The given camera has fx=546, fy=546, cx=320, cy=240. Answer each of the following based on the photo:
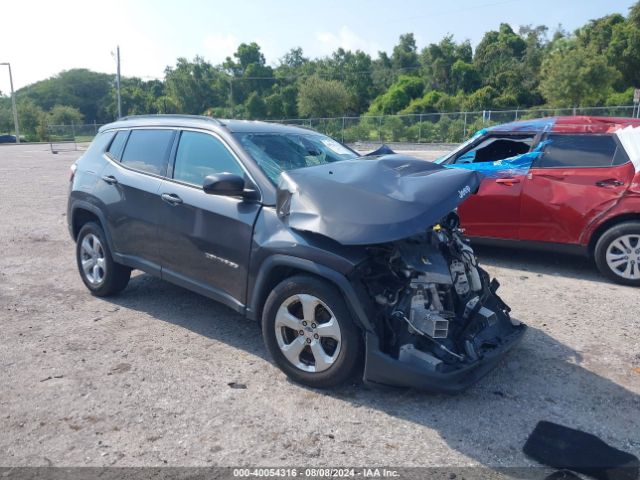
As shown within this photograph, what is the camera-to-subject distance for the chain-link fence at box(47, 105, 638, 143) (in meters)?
30.9

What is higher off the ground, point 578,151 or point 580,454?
point 578,151

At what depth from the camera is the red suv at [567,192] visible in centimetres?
597

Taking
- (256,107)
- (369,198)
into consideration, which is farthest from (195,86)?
(369,198)

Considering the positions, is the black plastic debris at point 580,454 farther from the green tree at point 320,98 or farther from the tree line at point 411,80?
the green tree at point 320,98

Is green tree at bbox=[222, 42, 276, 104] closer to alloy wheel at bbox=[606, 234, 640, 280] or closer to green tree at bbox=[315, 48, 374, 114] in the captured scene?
green tree at bbox=[315, 48, 374, 114]

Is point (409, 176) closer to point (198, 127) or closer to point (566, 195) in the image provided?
point (198, 127)

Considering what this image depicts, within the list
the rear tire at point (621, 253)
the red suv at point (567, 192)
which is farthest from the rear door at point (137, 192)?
the rear tire at point (621, 253)

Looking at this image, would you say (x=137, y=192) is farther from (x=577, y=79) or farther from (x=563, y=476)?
(x=577, y=79)

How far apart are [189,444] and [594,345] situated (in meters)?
3.32

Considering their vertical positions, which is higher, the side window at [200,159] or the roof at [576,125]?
the roof at [576,125]

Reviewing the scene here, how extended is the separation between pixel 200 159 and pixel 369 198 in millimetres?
1797

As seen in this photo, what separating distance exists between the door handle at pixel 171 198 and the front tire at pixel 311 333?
1.34 metres

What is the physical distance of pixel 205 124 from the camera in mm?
4785

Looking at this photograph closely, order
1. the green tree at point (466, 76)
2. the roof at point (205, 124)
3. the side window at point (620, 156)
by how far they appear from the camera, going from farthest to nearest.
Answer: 1. the green tree at point (466, 76)
2. the side window at point (620, 156)
3. the roof at point (205, 124)
